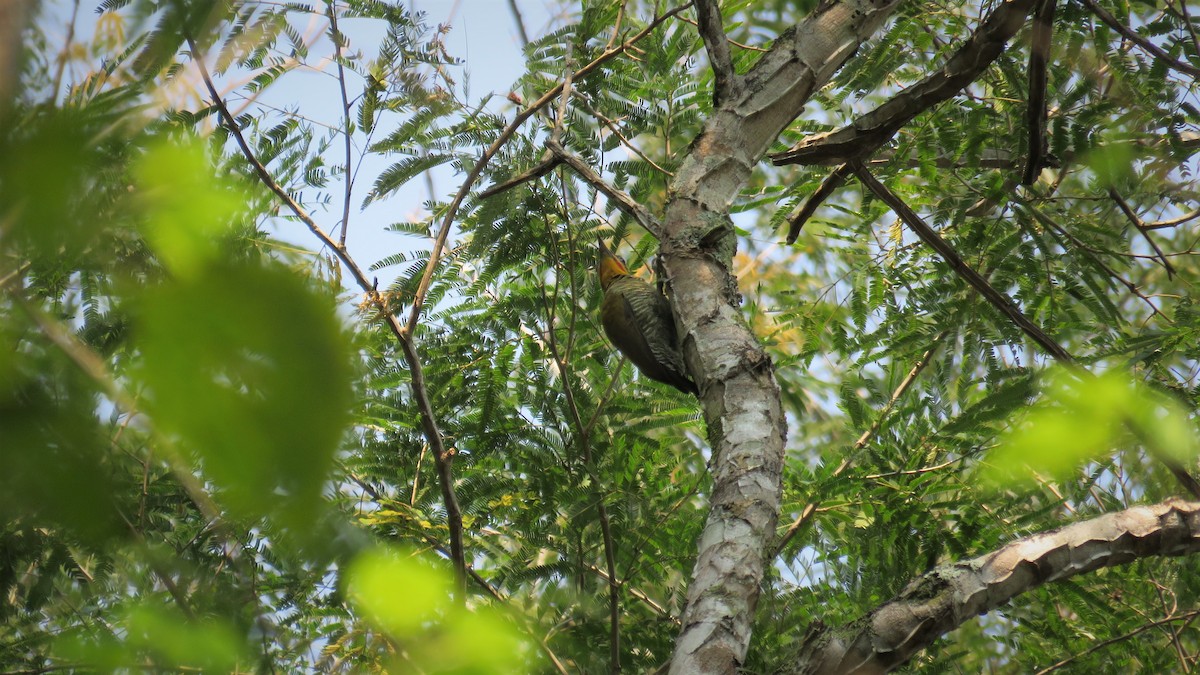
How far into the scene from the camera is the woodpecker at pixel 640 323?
4473mm

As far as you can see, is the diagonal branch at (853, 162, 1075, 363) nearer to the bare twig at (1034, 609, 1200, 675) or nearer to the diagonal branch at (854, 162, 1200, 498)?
the diagonal branch at (854, 162, 1200, 498)

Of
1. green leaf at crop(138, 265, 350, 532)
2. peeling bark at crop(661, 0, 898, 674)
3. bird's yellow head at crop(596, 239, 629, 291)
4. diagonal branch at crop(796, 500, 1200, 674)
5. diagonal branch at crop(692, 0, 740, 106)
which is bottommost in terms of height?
green leaf at crop(138, 265, 350, 532)

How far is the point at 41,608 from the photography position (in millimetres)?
3732

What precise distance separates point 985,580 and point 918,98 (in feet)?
5.48

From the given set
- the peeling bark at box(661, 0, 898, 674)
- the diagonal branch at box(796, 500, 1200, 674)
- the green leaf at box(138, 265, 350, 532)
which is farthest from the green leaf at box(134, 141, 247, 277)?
the diagonal branch at box(796, 500, 1200, 674)

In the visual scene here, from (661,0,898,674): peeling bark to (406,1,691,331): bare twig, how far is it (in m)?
0.90

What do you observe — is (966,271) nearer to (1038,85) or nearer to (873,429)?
(1038,85)

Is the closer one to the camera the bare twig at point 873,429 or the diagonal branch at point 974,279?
the diagonal branch at point 974,279

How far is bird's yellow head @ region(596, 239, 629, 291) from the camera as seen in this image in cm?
509

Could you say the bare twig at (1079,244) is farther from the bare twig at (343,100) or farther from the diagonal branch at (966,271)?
the bare twig at (343,100)

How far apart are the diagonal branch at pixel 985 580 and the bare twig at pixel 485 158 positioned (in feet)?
6.37

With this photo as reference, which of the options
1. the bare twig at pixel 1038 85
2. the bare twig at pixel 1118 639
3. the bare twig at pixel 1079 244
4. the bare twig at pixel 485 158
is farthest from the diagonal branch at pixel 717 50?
the bare twig at pixel 1118 639

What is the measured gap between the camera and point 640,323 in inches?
182

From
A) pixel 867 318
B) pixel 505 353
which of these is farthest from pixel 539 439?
pixel 867 318
